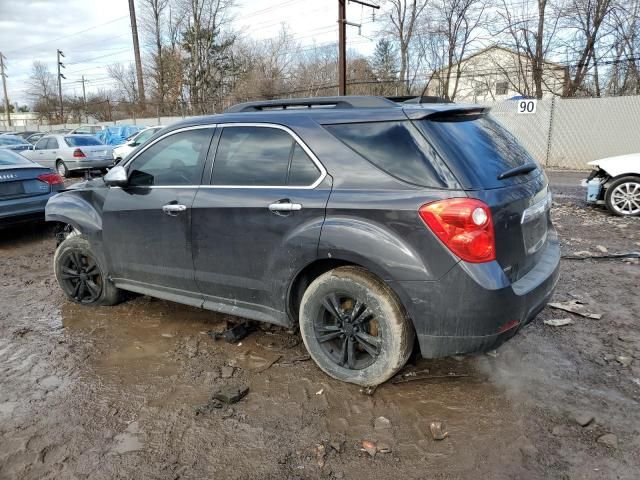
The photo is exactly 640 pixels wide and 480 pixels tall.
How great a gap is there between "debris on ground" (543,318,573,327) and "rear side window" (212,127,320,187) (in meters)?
2.44

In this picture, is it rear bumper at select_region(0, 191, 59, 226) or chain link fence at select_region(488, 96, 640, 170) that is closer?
rear bumper at select_region(0, 191, 59, 226)

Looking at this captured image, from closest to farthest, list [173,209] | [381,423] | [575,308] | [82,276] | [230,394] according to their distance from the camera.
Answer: [381,423]
[230,394]
[173,209]
[575,308]
[82,276]

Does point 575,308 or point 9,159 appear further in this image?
point 9,159

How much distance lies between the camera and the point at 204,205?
3529mm

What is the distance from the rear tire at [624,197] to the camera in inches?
309

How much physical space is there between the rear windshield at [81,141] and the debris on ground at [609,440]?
18.1 m

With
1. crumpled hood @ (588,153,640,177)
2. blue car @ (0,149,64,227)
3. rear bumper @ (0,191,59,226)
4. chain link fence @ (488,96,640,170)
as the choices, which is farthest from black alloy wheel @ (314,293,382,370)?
chain link fence @ (488,96,640,170)

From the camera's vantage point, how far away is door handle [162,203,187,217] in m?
3.65

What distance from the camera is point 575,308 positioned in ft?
14.2

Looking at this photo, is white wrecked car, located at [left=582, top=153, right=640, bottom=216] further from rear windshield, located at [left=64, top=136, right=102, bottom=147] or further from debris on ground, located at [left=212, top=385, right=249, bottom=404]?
rear windshield, located at [left=64, top=136, right=102, bottom=147]

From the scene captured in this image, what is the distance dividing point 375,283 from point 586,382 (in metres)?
1.58

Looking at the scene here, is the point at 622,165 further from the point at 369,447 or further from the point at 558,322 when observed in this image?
the point at 369,447

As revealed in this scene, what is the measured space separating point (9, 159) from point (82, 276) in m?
4.40

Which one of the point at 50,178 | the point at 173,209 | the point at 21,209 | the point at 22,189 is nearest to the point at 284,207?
the point at 173,209
